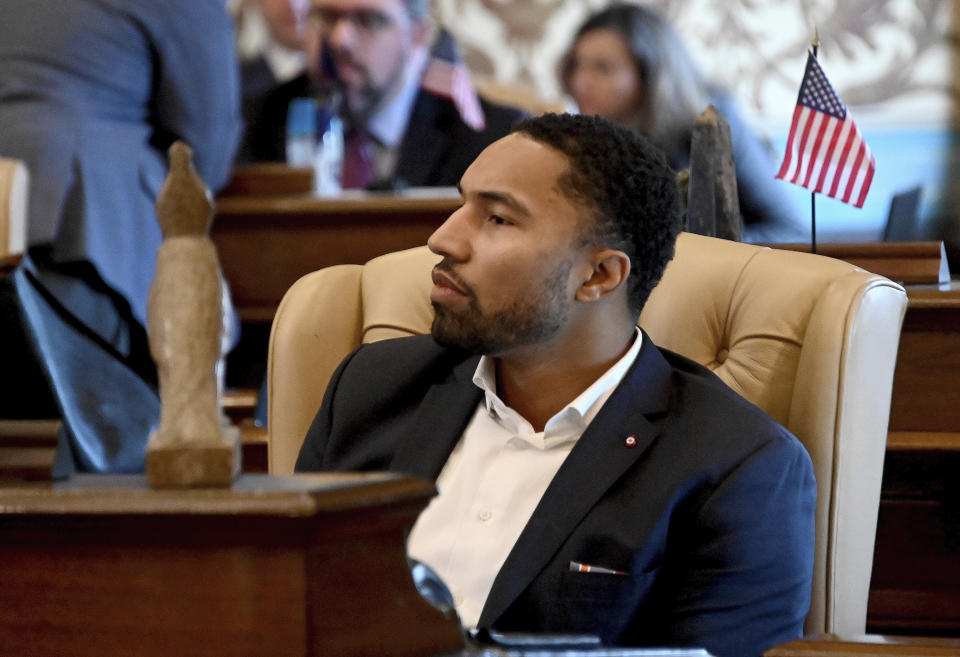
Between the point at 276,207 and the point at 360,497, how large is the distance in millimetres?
2974

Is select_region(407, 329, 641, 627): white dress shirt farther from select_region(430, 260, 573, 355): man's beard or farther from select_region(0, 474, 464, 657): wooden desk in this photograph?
select_region(0, 474, 464, 657): wooden desk

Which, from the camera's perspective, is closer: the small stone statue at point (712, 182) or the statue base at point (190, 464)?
the statue base at point (190, 464)

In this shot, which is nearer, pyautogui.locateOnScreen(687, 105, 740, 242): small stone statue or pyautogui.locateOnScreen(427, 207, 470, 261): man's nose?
pyautogui.locateOnScreen(427, 207, 470, 261): man's nose

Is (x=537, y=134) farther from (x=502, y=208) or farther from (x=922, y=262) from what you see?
(x=922, y=262)

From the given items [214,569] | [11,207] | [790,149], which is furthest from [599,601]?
[11,207]

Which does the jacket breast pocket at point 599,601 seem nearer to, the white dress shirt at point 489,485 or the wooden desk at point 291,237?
the white dress shirt at point 489,485

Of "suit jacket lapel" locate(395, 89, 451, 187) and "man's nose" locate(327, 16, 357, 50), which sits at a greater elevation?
"man's nose" locate(327, 16, 357, 50)

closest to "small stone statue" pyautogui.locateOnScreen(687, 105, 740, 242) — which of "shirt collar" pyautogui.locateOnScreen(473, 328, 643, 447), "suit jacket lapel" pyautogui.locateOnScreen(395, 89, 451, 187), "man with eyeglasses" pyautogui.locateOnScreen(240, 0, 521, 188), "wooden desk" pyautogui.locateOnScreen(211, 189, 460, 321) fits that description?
"shirt collar" pyautogui.locateOnScreen(473, 328, 643, 447)

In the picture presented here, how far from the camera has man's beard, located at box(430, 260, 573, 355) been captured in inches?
63.1

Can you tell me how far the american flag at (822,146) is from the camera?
7.30 feet

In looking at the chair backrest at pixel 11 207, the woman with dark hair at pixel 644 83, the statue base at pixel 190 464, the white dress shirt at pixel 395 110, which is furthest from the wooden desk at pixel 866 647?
the white dress shirt at pixel 395 110

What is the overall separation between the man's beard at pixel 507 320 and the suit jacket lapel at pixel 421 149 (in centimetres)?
290

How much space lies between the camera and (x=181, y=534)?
91cm

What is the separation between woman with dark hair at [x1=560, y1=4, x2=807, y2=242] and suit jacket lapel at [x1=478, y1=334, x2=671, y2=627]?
2.17 metres
